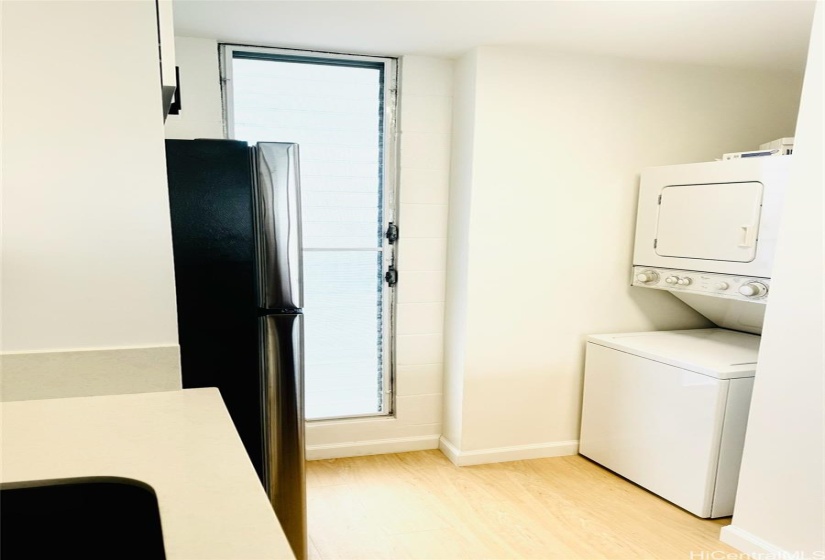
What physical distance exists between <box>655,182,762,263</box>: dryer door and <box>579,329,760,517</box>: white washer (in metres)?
0.51

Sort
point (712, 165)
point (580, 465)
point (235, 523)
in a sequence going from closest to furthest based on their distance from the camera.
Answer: point (235, 523), point (712, 165), point (580, 465)

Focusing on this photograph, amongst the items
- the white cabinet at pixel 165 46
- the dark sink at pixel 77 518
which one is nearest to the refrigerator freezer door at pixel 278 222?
the white cabinet at pixel 165 46

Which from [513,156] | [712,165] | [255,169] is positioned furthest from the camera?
[513,156]

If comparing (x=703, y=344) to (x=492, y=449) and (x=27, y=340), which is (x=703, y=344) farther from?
(x=27, y=340)

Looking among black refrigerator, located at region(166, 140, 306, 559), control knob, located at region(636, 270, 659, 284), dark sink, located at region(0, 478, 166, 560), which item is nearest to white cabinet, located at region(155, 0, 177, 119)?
black refrigerator, located at region(166, 140, 306, 559)

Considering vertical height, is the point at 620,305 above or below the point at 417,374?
above

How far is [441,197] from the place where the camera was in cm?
310

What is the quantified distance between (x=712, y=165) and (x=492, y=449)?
188 cm

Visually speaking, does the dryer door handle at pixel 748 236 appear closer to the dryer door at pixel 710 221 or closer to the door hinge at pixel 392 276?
the dryer door at pixel 710 221

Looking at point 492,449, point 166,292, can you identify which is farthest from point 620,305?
point 166,292

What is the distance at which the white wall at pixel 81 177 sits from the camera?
1.04m

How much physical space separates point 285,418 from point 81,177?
124 cm

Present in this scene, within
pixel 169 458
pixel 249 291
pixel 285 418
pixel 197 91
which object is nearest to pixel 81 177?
pixel 169 458

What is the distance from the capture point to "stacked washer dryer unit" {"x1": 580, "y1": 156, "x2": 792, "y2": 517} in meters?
2.45
